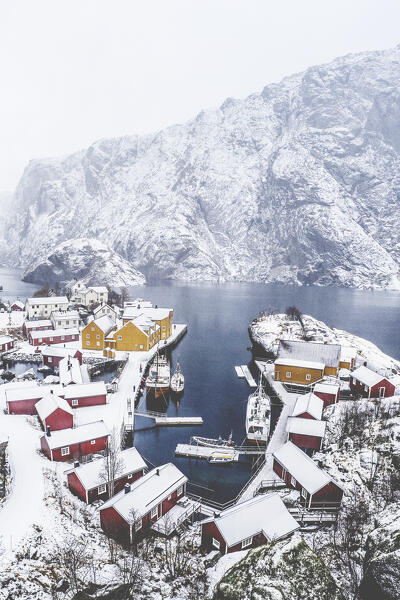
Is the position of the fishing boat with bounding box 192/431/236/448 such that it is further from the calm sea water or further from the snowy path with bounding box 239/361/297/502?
the snowy path with bounding box 239/361/297/502

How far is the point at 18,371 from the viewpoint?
59.4 meters

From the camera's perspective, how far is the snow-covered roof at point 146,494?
23.7 m

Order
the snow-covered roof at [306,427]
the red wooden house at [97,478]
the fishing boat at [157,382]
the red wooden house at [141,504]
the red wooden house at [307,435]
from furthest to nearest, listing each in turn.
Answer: the fishing boat at [157,382]
the snow-covered roof at [306,427]
the red wooden house at [307,435]
the red wooden house at [97,478]
the red wooden house at [141,504]

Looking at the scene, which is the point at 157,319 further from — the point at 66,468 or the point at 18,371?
the point at 66,468

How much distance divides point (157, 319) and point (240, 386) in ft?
88.5

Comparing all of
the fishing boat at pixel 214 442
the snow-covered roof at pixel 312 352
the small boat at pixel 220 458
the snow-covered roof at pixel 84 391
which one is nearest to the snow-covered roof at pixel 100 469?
the small boat at pixel 220 458

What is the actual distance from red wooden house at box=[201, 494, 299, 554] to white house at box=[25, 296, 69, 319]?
269 ft

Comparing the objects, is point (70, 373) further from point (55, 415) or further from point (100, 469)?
point (100, 469)

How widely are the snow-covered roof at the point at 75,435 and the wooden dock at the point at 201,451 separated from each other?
848 cm

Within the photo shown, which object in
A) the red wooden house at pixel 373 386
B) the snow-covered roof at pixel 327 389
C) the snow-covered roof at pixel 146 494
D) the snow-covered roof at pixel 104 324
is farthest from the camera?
the snow-covered roof at pixel 104 324

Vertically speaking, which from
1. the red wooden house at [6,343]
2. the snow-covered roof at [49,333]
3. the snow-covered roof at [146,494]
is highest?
the snow-covered roof at [146,494]

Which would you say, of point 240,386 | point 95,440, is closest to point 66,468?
point 95,440

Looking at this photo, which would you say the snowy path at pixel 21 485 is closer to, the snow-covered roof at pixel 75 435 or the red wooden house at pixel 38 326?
the snow-covered roof at pixel 75 435

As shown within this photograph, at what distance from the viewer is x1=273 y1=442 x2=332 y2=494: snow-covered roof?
27562 mm
